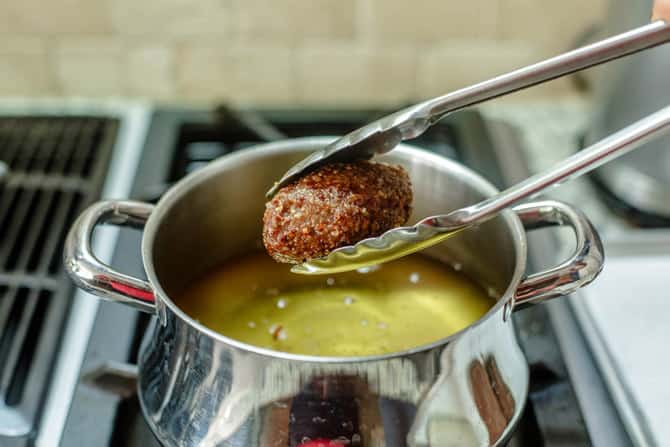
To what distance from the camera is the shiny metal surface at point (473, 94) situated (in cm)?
45

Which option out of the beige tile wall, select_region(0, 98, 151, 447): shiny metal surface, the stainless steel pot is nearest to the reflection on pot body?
the stainless steel pot

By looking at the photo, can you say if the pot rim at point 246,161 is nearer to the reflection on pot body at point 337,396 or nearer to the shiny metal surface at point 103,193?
the reflection on pot body at point 337,396

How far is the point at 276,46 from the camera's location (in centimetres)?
93

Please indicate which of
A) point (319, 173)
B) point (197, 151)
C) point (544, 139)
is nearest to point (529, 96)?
point (544, 139)

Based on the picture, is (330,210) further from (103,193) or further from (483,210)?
(103,193)

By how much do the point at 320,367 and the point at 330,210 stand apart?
12 centimetres

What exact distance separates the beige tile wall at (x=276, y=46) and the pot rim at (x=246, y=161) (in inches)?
14.0

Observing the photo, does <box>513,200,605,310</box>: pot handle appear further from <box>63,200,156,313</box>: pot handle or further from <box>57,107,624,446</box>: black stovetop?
<box>63,200,156,313</box>: pot handle

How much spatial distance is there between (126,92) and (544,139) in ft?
1.71

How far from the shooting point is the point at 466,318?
598 mm

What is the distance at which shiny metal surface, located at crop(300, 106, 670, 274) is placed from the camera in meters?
0.43

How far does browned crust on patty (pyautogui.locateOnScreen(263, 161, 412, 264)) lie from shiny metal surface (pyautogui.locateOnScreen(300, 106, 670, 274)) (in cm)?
2

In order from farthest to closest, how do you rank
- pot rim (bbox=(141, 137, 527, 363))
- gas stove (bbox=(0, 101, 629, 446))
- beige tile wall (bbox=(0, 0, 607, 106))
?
beige tile wall (bbox=(0, 0, 607, 106))
gas stove (bbox=(0, 101, 629, 446))
pot rim (bbox=(141, 137, 527, 363))

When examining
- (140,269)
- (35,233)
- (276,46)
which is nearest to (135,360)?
(140,269)
